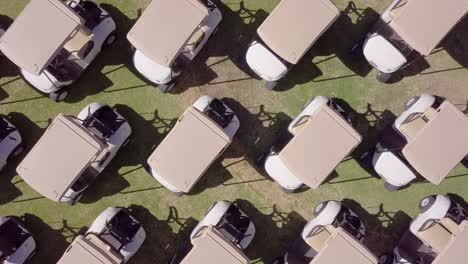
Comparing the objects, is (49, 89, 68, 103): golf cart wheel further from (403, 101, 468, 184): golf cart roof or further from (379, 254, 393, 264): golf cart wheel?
(379, 254, 393, 264): golf cart wheel

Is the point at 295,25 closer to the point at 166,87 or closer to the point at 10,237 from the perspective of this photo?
the point at 166,87

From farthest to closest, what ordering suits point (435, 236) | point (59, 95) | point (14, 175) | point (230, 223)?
point (14, 175), point (59, 95), point (230, 223), point (435, 236)

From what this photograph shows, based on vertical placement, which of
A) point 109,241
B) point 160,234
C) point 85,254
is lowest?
point 85,254

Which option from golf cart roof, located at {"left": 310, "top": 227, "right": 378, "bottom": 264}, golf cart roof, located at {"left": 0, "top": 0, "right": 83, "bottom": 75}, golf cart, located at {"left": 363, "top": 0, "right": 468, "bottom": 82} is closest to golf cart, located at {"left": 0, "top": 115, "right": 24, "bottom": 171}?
golf cart roof, located at {"left": 0, "top": 0, "right": 83, "bottom": 75}

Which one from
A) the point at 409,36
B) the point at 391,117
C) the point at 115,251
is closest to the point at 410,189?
the point at 391,117

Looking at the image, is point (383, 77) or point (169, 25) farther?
point (383, 77)

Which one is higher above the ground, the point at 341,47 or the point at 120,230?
the point at 341,47

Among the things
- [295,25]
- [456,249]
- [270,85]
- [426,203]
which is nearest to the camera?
[456,249]

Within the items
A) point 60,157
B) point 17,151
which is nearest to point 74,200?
point 60,157
